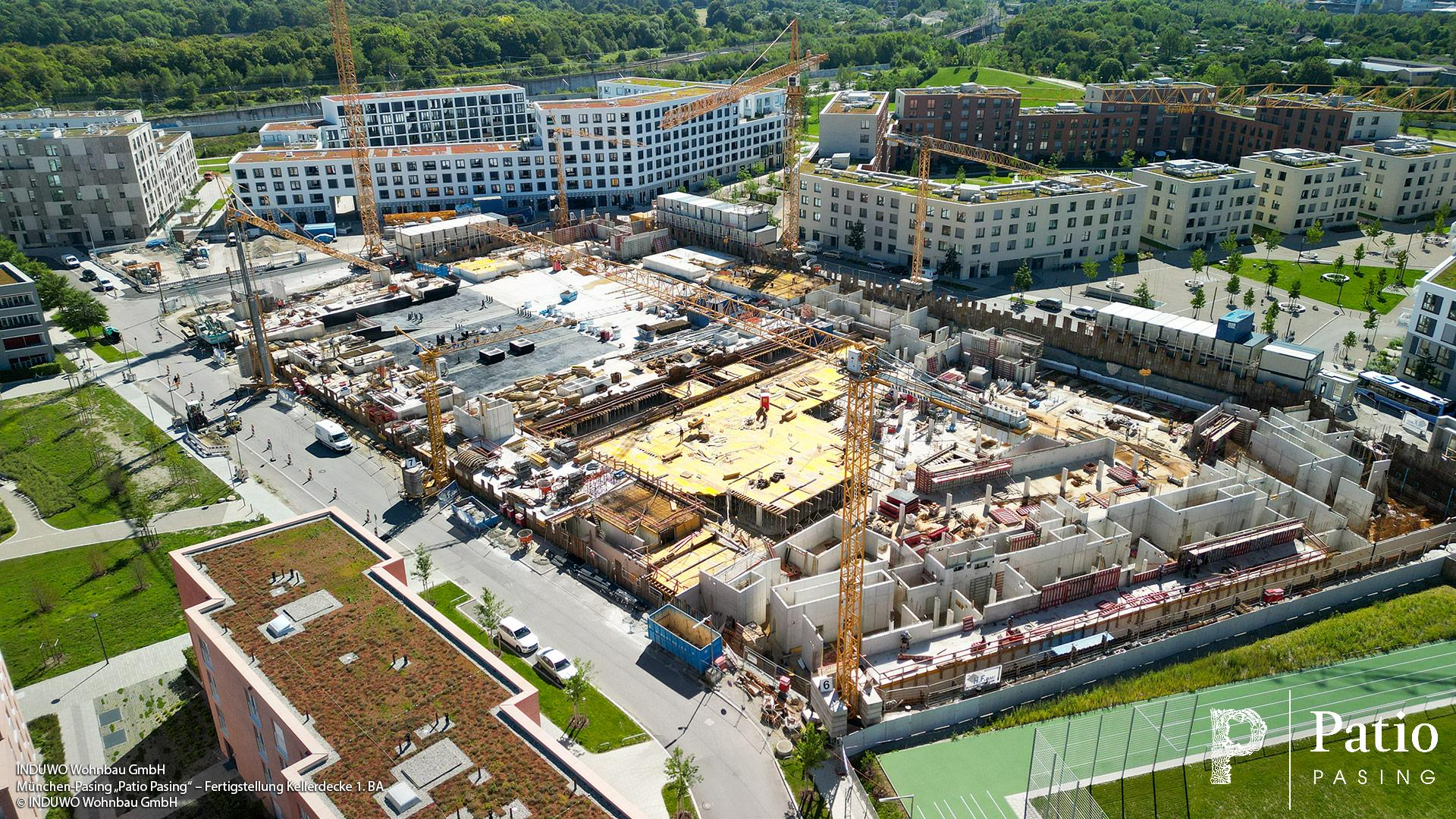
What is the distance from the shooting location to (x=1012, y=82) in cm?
16900

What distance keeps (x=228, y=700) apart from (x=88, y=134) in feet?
274

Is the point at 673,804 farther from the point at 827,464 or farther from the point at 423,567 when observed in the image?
the point at 827,464

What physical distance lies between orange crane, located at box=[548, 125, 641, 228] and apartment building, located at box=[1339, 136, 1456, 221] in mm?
78019

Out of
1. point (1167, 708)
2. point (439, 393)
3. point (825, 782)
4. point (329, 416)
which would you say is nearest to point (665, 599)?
point (825, 782)

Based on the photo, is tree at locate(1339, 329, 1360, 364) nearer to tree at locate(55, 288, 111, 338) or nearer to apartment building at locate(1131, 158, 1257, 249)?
apartment building at locate(1131, 158, 1257, 249)

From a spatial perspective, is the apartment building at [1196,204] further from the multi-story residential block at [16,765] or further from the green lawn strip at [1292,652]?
the multi-story residential block at [16,765]

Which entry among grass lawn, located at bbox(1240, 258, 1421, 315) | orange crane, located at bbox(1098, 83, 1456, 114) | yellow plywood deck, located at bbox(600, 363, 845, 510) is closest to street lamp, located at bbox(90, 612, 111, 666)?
yellow plywood deck, located at bbox(600, 363, 845, 510)

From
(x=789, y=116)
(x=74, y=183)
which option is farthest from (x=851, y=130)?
(x=74, y=183)

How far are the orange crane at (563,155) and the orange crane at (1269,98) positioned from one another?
222 ft

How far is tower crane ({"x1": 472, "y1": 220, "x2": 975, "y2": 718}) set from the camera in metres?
37.0

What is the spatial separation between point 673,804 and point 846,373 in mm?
37698

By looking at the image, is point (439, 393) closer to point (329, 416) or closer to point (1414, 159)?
point (329, 416)

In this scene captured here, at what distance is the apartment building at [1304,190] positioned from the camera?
93.9m

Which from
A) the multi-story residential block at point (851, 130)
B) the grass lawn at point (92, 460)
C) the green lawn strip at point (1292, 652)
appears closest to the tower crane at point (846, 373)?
the green lawn strip at point (1292, 652)
